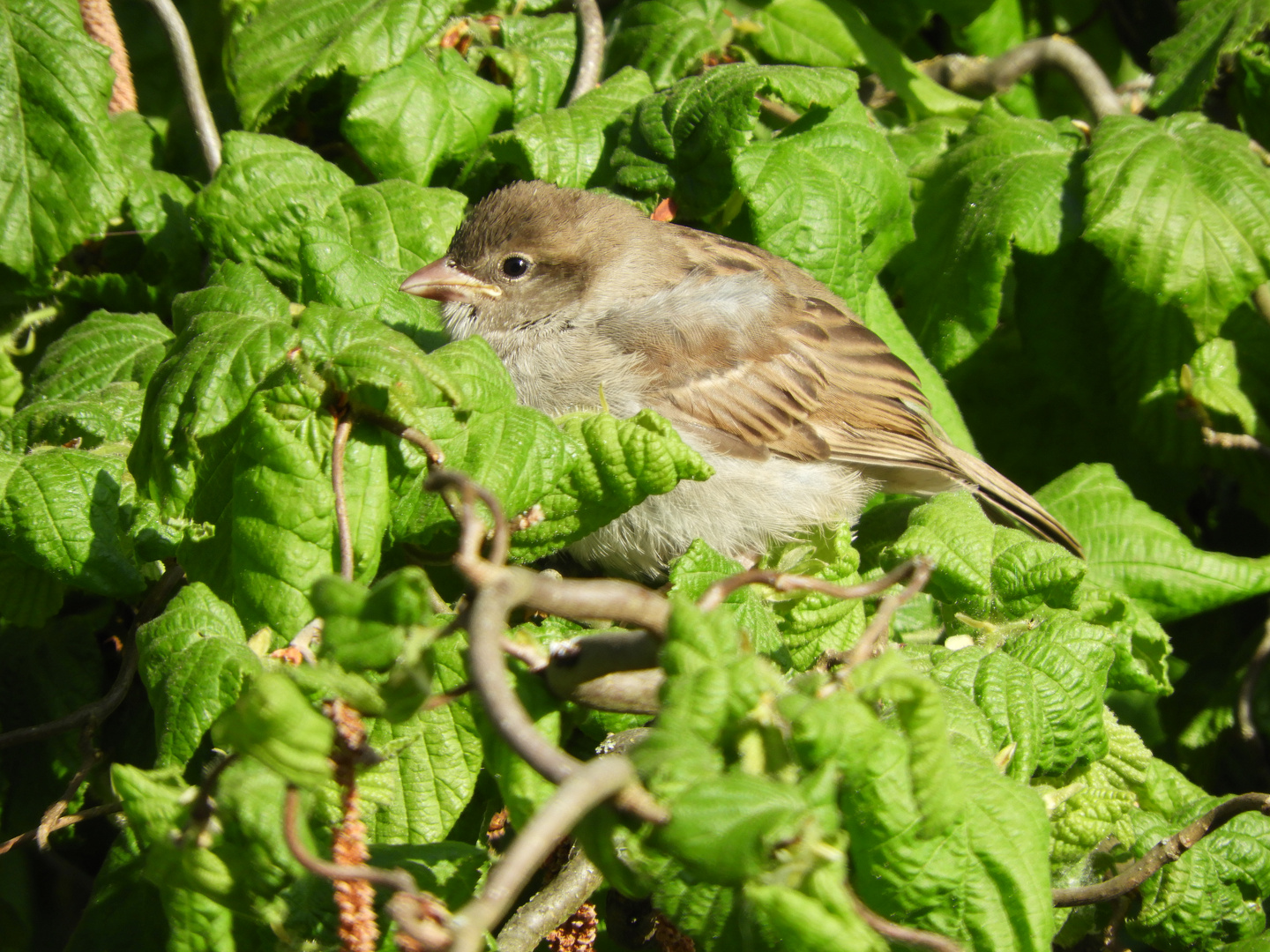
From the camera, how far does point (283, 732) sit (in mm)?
1063

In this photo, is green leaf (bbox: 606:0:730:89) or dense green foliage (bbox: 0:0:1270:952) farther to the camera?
green leaf (bbox: 606:0:730:89)

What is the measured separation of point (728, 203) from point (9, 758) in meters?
2.31

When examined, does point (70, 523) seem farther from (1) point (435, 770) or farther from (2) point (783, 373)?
(2) point (783, 373)

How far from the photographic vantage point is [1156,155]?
121 inches

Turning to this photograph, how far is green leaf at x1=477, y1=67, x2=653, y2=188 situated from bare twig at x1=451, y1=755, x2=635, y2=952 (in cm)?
216

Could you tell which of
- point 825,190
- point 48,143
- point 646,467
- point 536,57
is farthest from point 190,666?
point 536,57

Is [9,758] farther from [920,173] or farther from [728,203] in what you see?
[920,173]

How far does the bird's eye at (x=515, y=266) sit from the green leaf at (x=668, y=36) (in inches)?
25.9

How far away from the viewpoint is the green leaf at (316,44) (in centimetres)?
273

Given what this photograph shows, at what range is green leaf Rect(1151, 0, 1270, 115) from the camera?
10.7 ft

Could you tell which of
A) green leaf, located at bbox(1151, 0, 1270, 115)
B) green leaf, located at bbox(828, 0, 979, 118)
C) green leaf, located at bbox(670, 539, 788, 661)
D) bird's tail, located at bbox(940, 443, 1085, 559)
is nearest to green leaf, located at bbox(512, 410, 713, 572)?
green leaf, located at bbox(670, 539, 788, 661)

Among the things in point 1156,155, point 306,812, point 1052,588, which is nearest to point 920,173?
point 1156,155

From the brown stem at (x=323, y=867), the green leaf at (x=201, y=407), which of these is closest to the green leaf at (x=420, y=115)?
the green leaf at (x=201, y=407)

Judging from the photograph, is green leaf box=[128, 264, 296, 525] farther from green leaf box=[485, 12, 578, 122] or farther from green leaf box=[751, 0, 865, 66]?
green leaf box=[751, 0, 865, 66]
